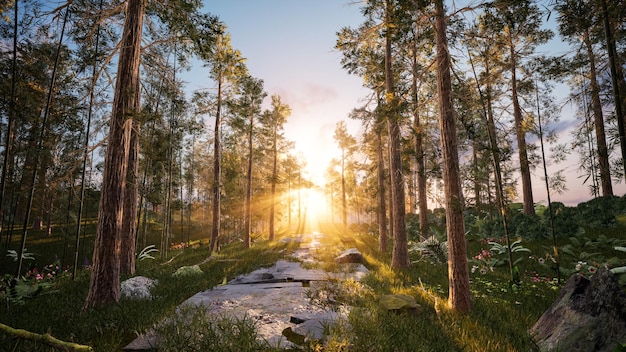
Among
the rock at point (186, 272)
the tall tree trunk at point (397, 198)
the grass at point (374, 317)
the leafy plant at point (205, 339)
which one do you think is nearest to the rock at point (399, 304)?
the grass at point (374, 317)

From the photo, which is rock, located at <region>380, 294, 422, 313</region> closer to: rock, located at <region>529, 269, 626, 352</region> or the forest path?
the forest path

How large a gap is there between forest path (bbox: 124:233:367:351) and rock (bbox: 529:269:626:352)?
2897mm

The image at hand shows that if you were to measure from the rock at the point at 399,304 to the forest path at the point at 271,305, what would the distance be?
856mm

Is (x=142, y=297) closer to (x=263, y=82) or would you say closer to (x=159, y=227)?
(x=263, y=82)

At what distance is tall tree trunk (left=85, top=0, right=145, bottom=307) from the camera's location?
17.4ft

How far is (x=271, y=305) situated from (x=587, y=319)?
472 centimetres

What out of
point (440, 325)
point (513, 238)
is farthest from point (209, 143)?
point (513, 238)

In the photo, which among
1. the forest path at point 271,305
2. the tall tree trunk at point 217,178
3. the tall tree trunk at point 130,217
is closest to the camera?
the forest path at point 271,305

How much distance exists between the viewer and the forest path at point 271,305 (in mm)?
3887

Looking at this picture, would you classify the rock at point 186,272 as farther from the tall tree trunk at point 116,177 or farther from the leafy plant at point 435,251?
the leafy plant at point 435,251

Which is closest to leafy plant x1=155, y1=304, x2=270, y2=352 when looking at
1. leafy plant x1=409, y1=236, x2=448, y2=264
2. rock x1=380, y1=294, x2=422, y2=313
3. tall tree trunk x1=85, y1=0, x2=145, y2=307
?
tall tree trunk x1=85, y1=0, x2=145, y2=307

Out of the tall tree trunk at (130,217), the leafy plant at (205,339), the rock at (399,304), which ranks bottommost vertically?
the rock at (399,304)

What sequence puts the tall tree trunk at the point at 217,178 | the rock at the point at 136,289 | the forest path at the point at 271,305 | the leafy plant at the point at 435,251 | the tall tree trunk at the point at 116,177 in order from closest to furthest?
the forest path at the point at 271,305 → the tall tree trunk at the point at 116,177 → the rock at the point at 136,289 → the leafy plant at the point at 435,251 → the tall tree trunk at the point at 217,178

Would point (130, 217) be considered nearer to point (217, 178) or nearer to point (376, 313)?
point (217, 178)
